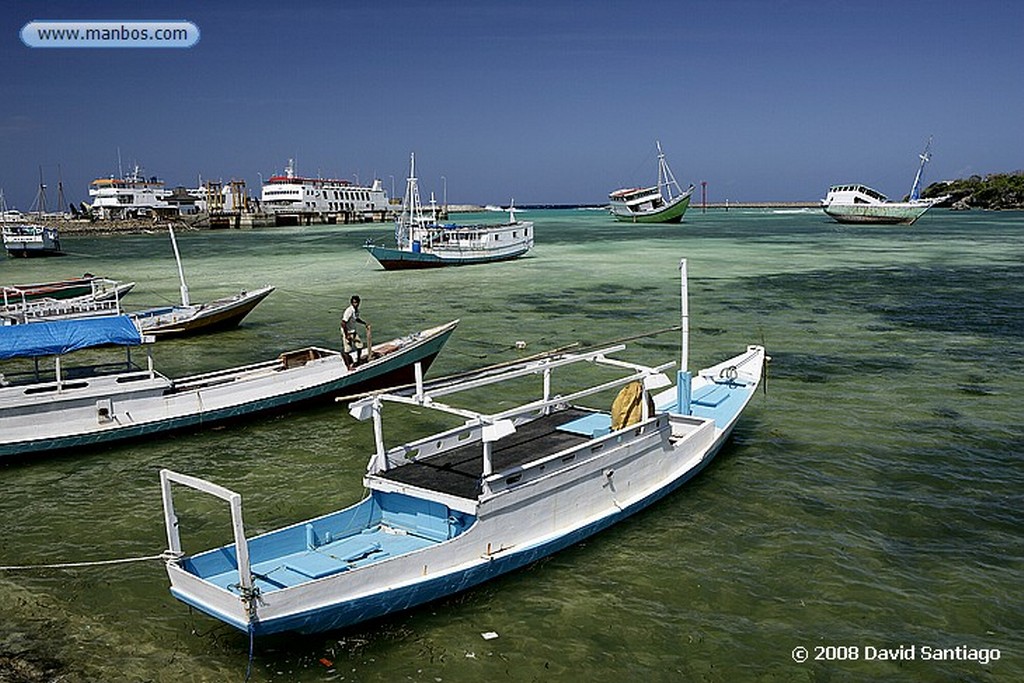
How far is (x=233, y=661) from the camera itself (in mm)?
8180

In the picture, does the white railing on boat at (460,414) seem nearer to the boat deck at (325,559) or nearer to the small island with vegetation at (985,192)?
the boat deck at (325,559)

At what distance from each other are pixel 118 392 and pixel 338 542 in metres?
8.04

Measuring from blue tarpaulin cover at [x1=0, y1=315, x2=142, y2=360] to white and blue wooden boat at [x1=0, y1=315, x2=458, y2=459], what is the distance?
17 millimetres

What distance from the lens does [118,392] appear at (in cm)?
1530

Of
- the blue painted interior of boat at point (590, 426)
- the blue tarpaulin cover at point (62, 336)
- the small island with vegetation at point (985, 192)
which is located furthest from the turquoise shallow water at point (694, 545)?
the small island with vegetation at point (985, 192)

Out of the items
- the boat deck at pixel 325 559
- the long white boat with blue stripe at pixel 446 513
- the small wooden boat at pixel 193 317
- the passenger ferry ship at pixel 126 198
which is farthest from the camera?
the passenger ferry ship at pixel 126 198

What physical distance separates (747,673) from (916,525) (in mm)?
4810

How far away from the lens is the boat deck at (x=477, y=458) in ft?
32.4

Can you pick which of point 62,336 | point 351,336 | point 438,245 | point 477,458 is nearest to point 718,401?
point 477,458

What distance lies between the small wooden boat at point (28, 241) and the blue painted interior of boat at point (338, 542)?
7096 centimetres

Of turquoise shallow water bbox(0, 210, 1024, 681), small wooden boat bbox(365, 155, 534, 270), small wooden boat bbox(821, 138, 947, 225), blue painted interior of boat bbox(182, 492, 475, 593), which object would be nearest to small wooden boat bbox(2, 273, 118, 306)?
turquoise shallow water bbox(0, 210, 1024, 681)

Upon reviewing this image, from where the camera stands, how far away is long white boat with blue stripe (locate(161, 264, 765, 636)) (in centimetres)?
793

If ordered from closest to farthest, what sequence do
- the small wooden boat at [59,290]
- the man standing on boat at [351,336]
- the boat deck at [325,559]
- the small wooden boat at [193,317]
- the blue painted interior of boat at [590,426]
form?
the boat deck at [325,559] → the blue painted interior of boat at [590,426] → the man standing on boat at [351,336] → the small wooden boat at [193,317] → the small wooden boat at [59,290]

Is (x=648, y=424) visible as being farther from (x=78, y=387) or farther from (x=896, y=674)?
(x=78, y=387)
